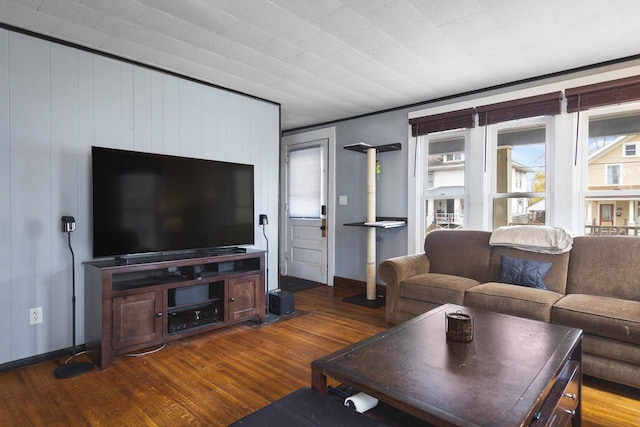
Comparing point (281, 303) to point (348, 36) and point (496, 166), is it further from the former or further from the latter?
point (496, 166)

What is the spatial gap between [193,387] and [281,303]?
1.51 metres

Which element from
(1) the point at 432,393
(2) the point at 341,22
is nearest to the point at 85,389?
(1) the point at 432,393

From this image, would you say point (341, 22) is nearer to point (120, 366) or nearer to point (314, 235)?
point (120, 366)

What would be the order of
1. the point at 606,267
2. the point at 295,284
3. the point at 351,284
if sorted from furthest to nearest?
the point at 295,284 < the point at 351,284 < the point at 606,267

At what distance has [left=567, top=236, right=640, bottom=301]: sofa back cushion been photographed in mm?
2627

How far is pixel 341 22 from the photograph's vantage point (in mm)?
2484

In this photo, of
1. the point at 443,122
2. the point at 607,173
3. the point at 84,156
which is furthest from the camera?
the point at 443,122

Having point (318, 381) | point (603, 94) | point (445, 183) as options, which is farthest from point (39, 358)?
point (603, 94)

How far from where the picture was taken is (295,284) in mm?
5207

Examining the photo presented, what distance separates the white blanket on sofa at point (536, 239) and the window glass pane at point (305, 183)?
271 cm

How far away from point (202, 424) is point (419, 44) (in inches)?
117

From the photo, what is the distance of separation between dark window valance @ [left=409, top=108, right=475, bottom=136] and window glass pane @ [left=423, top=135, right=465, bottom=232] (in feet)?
0.54

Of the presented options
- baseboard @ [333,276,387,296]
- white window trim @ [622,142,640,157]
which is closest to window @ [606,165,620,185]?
white window trim @ [622,142,640,157]

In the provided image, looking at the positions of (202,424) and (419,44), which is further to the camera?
(419,44)
